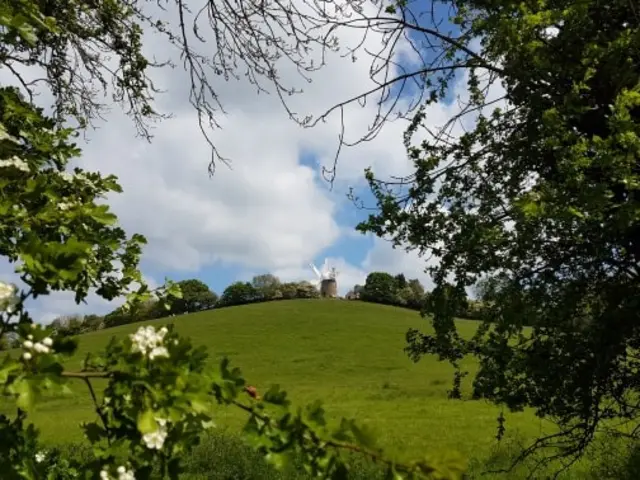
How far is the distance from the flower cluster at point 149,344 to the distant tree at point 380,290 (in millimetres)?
67344

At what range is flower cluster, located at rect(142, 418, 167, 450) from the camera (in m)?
1.48

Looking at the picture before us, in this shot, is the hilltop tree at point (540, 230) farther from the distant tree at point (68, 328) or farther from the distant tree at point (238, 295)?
the distant tree at point (238, 295)

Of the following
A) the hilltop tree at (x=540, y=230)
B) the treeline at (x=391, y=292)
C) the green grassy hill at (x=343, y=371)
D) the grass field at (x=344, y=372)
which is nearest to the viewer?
the hilltop tree at (x=540, y=230)

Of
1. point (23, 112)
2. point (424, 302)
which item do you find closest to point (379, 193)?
point (424, 302)

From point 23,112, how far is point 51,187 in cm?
71

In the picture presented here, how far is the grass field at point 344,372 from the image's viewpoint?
18.8 metres

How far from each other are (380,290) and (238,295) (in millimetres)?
16577

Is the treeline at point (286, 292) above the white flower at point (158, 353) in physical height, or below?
above

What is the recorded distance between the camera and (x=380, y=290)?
235ft

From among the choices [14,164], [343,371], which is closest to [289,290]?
[343,371]

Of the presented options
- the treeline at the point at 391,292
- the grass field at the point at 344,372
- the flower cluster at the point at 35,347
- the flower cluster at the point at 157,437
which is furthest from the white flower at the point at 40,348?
the treeline at the point at 391,292

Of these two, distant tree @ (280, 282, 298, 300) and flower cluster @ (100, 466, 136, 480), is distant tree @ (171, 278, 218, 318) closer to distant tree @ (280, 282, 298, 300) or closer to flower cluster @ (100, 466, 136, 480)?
distant tree @ (280, 282, 298, 300)

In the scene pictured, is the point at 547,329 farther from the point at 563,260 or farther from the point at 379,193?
the point at 379,193

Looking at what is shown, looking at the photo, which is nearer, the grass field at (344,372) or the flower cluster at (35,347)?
the flower cluster at (35,347)
